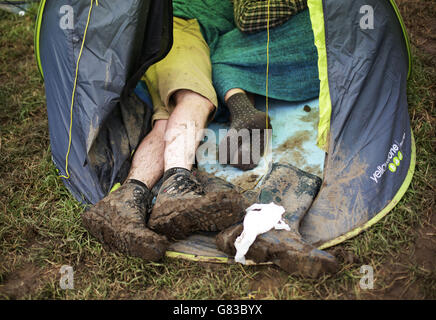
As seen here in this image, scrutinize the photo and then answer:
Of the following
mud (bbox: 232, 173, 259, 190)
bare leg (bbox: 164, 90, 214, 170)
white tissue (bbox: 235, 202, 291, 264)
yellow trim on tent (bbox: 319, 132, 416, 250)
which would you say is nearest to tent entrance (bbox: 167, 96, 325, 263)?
mud (bbox: 232, 173, 259, 190)

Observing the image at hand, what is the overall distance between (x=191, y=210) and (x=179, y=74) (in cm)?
89

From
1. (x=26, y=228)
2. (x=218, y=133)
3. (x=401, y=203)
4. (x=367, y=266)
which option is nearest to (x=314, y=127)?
(x=218, y=133)

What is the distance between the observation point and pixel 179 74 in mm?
2352

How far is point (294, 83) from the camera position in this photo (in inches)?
103

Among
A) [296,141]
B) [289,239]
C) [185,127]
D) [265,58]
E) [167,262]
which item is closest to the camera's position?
[289,239]

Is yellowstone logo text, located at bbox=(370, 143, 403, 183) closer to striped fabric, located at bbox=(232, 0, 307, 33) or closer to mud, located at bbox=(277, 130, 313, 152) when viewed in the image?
mud, located at bbox=(277, 130, 313, 152)

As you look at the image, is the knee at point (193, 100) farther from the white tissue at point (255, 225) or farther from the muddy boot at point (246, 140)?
the white tissue at point (255, 225)

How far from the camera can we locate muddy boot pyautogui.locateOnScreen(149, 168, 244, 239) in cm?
174

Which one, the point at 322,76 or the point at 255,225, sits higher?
the point at 322,76

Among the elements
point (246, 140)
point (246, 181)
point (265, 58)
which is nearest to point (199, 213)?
point (246, 181)

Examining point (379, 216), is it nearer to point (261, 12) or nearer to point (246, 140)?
point (246, 140)

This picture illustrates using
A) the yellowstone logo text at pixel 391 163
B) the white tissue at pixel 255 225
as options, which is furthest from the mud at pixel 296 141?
the white tissue at pixel 255 225

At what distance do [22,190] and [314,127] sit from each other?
5.27 feet

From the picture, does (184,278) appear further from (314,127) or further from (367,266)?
(314,127)
